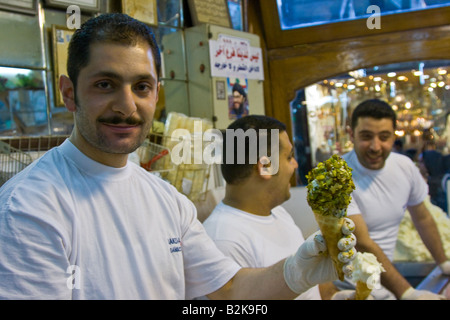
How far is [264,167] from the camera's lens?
1.80 metres

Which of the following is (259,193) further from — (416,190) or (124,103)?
(416,190)

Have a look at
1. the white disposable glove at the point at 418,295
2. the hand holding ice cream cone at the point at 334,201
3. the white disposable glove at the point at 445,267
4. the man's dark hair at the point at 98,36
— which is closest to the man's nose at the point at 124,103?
the man's dark hair at the point at 98,36

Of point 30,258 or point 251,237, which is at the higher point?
point 30,258

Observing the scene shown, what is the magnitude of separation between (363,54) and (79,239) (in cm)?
261

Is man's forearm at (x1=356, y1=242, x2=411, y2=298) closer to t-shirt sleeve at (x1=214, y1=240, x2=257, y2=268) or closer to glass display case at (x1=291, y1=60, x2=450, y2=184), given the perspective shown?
t-shirt sleeve at (x1=214, y1=240, x2=257, y2=268)

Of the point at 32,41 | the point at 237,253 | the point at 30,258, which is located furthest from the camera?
the point at 32,41

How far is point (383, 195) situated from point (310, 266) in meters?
1.18

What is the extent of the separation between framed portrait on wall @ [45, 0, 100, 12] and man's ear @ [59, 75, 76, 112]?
102 centimetres

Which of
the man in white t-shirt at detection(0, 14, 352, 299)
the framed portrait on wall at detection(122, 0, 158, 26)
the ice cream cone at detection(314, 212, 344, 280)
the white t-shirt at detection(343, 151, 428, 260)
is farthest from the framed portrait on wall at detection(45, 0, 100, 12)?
the ice cream cone at detection(314, 212, 344, 280)

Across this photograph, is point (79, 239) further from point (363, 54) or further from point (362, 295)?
point (363, 54)

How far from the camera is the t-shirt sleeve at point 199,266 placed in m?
1.34

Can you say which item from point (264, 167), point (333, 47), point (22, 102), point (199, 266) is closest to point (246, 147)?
point (264, 167)
